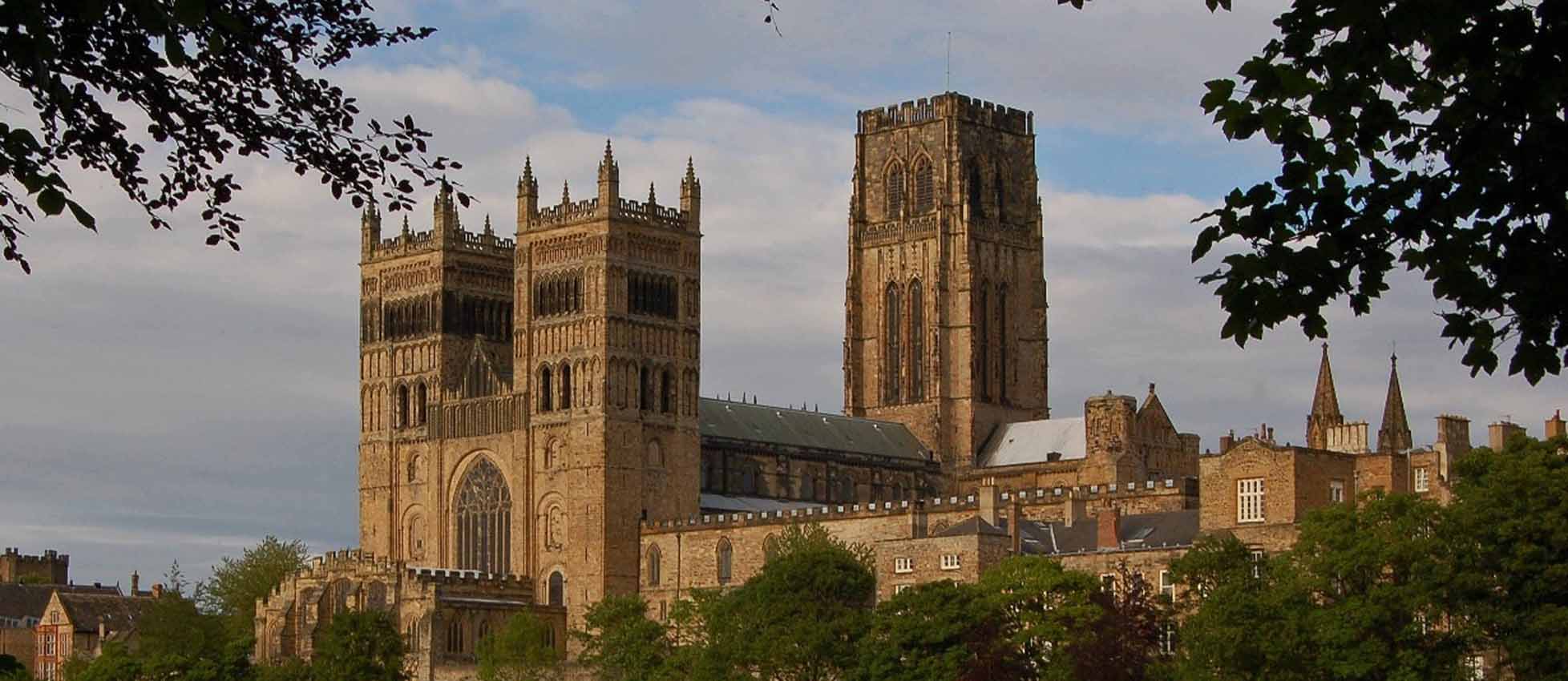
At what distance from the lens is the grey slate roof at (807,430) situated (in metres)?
155

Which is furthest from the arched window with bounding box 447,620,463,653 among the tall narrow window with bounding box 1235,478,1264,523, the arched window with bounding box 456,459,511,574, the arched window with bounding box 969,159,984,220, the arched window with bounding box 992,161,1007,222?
the tall narrow window with bounding box 1235,478,1264,523

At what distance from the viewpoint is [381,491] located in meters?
156

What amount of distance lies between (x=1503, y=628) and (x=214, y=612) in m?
94.1

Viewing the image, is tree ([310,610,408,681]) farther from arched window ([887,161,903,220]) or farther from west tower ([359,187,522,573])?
arched window ([887,161,903,220])

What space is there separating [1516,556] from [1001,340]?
83.8 metres

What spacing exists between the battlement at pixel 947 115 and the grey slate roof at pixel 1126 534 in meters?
50.0

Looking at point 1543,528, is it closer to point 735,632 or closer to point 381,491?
point 735,632

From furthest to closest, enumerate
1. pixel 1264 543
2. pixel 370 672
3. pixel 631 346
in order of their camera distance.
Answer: pixel 631 346 < pixel 370 672 < pixel 1264 543

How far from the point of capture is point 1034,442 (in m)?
160

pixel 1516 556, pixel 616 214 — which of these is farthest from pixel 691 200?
pixel 1516 556

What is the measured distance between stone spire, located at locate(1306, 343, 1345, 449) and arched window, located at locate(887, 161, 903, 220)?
2611cm

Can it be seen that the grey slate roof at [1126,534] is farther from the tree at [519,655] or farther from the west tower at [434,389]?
the west tower at [434,389]

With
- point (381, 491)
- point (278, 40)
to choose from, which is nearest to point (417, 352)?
point (381, 491)

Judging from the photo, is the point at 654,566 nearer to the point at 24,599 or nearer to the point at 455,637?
the point at 455,637
